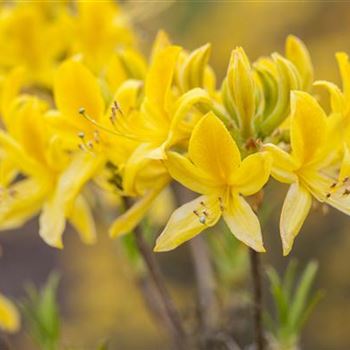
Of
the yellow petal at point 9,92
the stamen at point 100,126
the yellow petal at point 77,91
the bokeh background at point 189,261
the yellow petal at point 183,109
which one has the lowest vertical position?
the bokeh background at point 189,261

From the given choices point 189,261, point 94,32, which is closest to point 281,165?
point 94,32

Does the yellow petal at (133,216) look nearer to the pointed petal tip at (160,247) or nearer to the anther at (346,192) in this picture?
the pointed petal tip at (160,247)

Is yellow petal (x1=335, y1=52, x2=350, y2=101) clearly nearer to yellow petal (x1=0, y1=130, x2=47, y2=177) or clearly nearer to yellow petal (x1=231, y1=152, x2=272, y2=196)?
yellow petal (x1=231, y1=152, x2=272, y2=196)

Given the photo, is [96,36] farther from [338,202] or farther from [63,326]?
[63,326]

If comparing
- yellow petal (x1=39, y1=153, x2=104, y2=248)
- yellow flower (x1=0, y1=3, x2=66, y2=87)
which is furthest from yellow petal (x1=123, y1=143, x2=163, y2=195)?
yellow flower (x1=0, y1=3, x2=66, y2=87)

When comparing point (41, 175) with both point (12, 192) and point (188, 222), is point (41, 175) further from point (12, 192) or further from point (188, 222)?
point (188, 222)

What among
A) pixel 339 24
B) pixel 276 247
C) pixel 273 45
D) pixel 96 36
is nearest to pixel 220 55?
pixel 273 45

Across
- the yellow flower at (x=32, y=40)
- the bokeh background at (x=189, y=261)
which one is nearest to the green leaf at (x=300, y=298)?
the yellow flower at (x=32, y=40)
